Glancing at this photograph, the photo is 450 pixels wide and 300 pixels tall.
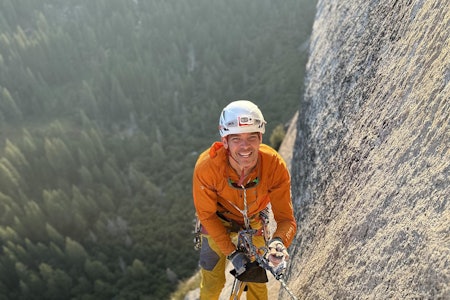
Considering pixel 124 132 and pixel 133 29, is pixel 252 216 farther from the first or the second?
pixel 133 29

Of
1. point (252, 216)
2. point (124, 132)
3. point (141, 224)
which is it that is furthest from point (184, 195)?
point (252, 216)

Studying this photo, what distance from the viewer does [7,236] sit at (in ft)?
176

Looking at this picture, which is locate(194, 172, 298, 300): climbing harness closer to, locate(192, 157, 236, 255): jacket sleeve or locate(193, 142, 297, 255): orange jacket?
locate(193, 142, 297, 255): orange jacket

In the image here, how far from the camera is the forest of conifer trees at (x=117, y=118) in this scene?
5256 centimetres

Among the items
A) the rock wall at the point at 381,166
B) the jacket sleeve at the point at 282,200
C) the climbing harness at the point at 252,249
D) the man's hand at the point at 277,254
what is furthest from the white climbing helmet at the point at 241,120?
the rock wall at the point at 381,166

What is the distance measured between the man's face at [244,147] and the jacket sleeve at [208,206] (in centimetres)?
59

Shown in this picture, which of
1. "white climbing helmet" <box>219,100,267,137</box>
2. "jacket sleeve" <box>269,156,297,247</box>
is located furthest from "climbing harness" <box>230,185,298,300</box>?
"white climbing helmet" <box>219,100,267,137</box>

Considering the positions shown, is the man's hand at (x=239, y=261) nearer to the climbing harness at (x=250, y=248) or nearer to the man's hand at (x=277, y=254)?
the climbing harness at (x=250, y=248)

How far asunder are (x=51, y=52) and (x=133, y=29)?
2248cm

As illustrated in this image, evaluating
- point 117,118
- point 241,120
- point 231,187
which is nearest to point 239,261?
point 231,187

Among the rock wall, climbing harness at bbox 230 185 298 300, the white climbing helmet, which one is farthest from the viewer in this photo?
climbing harness at bbox 230 185 298 300

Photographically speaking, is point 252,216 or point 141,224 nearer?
point 252,216

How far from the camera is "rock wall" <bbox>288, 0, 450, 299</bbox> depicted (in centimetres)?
421

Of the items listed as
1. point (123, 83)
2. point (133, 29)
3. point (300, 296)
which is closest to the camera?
point (300, 296)
